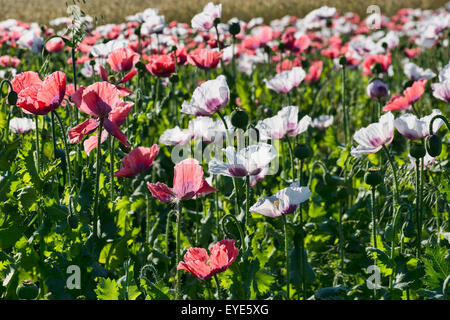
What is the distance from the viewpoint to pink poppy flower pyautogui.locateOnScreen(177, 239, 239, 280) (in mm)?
1264

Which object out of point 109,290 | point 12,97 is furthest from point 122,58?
point 109,290

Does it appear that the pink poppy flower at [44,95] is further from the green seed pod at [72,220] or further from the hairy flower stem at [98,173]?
the green seed pod at [72,220]

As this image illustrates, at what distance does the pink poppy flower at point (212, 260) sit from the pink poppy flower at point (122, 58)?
3.80 feet

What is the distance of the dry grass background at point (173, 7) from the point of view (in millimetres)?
3127

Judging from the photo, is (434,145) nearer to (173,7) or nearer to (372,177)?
(372,177)

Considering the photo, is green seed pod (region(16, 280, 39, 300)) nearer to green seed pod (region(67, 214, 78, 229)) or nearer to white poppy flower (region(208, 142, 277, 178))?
green seed pod (region(67, 214, 78, 229))

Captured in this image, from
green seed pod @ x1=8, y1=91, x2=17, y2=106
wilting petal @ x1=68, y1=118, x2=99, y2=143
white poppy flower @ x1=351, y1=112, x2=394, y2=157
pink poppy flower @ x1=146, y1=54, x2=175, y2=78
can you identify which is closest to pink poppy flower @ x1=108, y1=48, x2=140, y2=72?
pink poppy flower @ x1=146, y1=54, x2=175, y2=78

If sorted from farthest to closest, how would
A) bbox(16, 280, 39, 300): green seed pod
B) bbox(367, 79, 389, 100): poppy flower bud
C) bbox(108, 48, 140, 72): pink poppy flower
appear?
→ bbox(367, 79, 389, 100): poppy flower bud < bbox(108, 48, 140, 72): pink poppy flower < bbox(16, 280, 39, 300): green seed pod

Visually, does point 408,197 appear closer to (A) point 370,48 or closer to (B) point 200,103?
(B) point 200,103

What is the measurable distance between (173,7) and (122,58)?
12.8 feet

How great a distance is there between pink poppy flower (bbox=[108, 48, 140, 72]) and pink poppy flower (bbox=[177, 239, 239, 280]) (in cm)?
116

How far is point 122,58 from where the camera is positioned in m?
2.27

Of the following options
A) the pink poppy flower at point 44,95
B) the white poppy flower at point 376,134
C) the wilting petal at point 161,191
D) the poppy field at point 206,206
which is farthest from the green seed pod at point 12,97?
the white poppy flower at point 376,134
